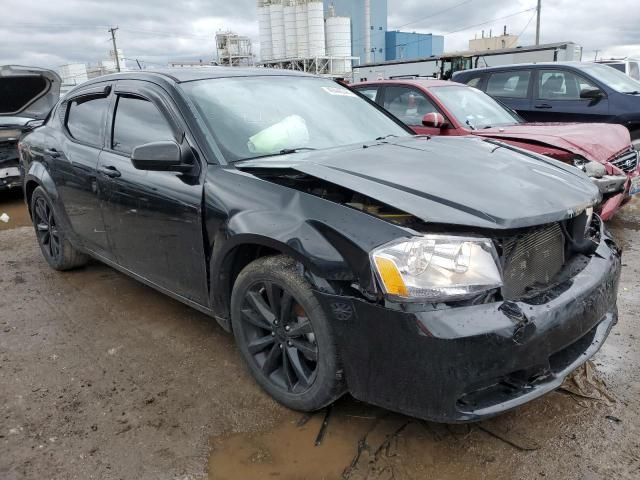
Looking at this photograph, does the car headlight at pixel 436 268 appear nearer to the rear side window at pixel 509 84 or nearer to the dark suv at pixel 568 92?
the dark suv at pixel 568 92

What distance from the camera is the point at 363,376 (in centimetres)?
212

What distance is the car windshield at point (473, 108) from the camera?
583 cm

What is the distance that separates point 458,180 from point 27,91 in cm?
851

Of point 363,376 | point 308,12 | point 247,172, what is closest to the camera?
point 363,376

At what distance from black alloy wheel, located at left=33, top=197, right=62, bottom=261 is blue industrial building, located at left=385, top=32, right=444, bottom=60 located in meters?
59.7

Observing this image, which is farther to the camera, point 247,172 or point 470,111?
point 470,111

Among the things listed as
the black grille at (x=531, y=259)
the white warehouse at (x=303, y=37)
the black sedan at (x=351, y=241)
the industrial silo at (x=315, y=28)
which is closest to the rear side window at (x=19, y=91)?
the black sedan at (x=351, y=241)

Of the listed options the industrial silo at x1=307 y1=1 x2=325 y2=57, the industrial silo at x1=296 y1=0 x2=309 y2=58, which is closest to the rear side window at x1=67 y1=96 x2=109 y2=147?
the industrial silo at x1=307 y1=1 x2=325 y2=57

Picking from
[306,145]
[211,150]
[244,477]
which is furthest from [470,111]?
[244,477]

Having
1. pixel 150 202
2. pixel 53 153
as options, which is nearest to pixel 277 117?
pixel 150 202

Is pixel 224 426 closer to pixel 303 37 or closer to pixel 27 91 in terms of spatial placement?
pixel 27 91

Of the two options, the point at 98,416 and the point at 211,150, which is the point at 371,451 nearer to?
the point at 98,416

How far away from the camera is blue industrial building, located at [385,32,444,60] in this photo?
60688 mm

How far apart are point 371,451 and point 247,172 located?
143cm
